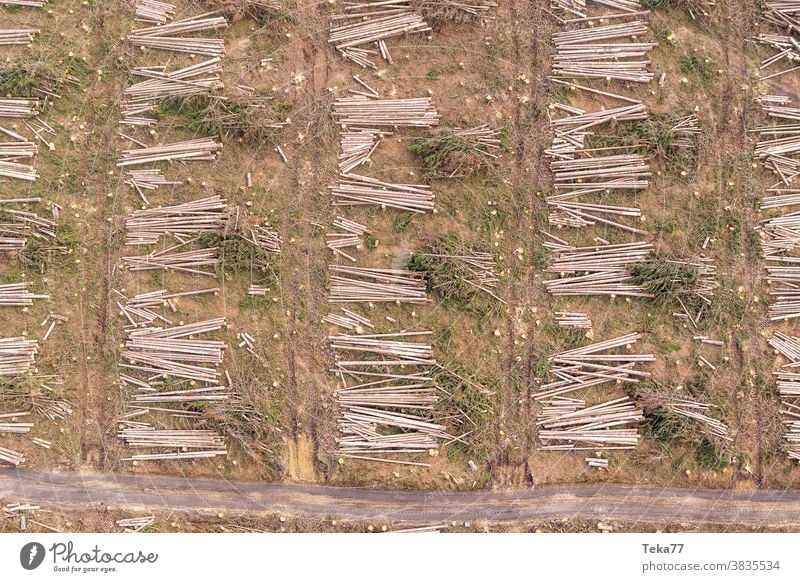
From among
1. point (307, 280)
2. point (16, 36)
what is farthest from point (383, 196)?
point (16, 36)

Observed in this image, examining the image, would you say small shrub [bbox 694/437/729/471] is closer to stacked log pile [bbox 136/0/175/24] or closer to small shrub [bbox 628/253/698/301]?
small shrub [bbox 628/253/698/301]

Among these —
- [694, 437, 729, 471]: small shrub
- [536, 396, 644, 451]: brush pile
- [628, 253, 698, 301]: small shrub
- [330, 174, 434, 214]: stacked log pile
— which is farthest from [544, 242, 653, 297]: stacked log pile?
[694, 437, 729, 471]: small shrub

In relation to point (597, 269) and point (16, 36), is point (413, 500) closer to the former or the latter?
point (597, 269)
